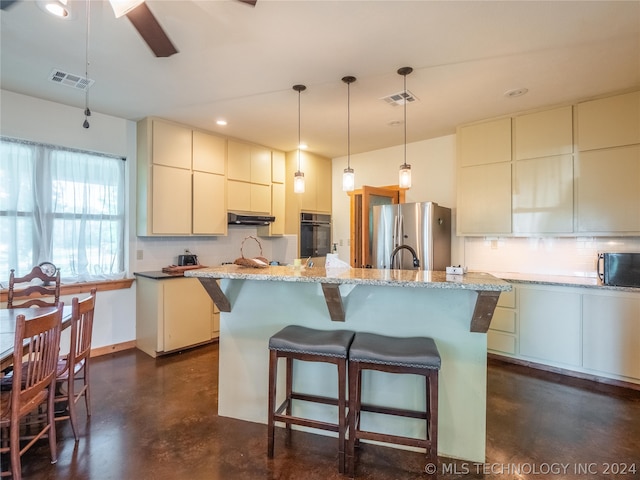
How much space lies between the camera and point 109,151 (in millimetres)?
3645

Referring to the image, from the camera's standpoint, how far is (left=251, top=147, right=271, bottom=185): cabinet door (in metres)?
4.64

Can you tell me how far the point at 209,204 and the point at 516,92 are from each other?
11.7ft

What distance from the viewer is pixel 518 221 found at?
11.5 feet

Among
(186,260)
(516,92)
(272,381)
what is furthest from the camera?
(186,260)

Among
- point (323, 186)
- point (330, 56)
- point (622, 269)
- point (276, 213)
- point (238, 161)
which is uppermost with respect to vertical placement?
point (330, 56)

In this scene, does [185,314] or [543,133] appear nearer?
[543,133]

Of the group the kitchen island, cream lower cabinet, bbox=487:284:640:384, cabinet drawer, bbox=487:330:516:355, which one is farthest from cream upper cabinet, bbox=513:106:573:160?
the kitchen island

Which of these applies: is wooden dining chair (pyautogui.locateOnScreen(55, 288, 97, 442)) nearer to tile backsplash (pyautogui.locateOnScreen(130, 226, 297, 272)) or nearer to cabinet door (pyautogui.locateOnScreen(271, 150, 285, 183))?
tile backsplash (pyautogui.locateOnScreen(130, 226, 297, 272))

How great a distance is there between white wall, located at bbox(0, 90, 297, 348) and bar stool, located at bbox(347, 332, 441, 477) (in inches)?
123

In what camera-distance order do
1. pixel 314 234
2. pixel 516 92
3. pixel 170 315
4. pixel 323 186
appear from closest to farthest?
1. pixel 516 92
2. pixel 170 315
3. pixel 314 234
4. pixel 323 186

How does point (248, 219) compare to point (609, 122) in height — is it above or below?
below

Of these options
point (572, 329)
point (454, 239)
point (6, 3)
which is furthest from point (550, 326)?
point (6, 3)

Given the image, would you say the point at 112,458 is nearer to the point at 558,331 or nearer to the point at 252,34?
the point at 252,34

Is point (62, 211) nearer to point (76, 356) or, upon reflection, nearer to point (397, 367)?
point (76, 356)
